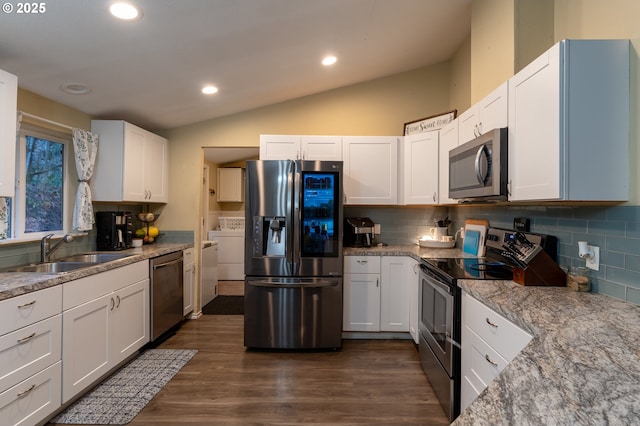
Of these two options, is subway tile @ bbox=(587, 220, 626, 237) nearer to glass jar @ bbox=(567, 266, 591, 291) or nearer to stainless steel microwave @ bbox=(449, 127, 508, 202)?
glass jar @ bbox=(567, 266, 591, 291)

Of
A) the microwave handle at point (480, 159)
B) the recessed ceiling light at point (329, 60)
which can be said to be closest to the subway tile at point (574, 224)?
the microwave handle at point (480, 159)

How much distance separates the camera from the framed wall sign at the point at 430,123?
316 centimetres

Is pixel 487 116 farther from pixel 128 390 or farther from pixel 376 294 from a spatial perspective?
pixel 128 390

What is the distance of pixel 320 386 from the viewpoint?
2.30 meters

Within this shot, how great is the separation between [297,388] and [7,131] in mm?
2455

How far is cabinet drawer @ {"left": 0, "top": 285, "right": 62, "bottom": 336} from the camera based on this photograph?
1565 mm

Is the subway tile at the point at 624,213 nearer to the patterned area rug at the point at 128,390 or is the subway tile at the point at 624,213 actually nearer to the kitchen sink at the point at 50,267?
the patterned area rug at the point at 128,390

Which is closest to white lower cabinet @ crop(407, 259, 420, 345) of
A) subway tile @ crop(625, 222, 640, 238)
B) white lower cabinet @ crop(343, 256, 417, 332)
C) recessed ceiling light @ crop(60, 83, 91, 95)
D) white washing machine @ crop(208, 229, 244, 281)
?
white lower cabinet @ crop(343, 256, 417, 332)

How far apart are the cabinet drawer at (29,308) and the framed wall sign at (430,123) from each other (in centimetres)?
333

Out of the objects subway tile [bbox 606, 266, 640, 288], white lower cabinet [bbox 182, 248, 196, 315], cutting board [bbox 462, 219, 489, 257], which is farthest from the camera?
white lower cabinet [bbox 182, 248, 196, 315]

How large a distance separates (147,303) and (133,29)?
216cm

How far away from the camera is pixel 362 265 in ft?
10.1

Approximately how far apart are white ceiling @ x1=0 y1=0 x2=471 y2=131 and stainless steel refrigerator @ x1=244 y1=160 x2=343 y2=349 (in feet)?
2.87

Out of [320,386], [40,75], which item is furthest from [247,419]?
[40,75]
